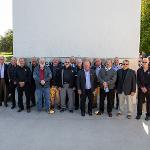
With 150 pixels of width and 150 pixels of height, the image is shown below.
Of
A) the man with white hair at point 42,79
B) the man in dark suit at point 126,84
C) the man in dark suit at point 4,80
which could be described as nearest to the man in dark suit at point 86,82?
the man in dark suit at point 126,84

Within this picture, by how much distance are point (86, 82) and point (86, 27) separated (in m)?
3.35

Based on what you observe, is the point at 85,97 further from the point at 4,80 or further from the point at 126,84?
the point at 4,80

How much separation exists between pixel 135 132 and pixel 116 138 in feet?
2.67

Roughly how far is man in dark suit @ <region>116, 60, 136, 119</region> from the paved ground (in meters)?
0.58

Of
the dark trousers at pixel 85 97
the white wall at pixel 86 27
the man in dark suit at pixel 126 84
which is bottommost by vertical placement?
the dark trousers at pixel 85 97

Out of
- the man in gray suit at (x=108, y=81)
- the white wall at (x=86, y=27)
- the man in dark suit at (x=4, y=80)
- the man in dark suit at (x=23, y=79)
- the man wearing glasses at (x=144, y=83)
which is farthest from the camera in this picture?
the white wall at (x=86, y=27)

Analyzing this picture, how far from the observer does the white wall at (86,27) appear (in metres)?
13.8

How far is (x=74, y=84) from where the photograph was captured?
38.6 ft

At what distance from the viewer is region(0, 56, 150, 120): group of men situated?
35.5 feet

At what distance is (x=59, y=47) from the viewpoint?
14055mm

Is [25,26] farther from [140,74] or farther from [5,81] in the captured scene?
[140,74]

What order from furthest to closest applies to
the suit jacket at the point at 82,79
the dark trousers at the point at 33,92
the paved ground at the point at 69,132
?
1. the dark trousers at the point at 33,92
2. the suit jacket at the point at 82,79
3. the paved ground at the point at 69,132

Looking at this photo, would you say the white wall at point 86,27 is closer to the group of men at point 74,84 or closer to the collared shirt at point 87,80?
the group of men at point 74,84

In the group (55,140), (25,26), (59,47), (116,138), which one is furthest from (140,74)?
(25,26)
